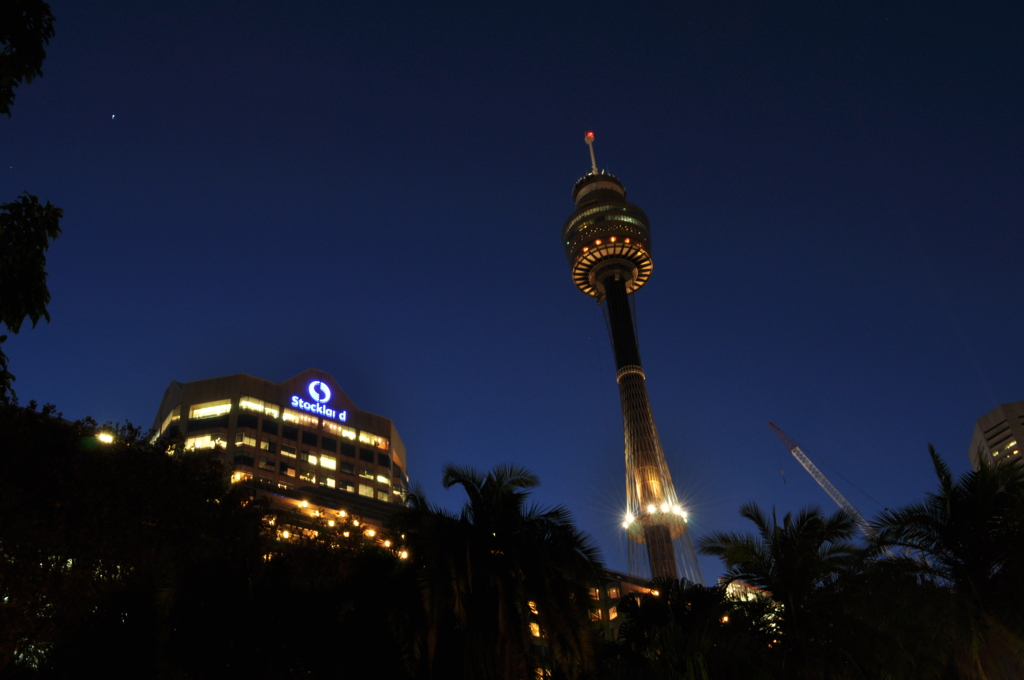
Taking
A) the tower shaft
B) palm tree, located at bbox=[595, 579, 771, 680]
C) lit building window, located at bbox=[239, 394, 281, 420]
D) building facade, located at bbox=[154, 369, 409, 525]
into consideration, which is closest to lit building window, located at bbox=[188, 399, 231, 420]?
building facade, located at bbox=[154, 369, 409, 525]

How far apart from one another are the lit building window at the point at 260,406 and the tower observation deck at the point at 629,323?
181ft

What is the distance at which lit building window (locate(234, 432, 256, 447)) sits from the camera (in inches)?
4498

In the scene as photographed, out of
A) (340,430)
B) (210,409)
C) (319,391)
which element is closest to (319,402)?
(319,391)

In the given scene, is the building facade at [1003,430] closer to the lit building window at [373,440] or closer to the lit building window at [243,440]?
the lit building window at [373,440]

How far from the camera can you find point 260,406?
120 metres

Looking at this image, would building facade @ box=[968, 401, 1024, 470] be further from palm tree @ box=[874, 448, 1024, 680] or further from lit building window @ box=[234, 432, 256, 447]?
palm tree @ box=[874, 448, 1024, 680]

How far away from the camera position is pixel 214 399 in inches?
4633

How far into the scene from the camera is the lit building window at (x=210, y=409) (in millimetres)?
116438

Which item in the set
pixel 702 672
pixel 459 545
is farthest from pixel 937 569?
pixel 459 545

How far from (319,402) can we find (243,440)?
627 inches

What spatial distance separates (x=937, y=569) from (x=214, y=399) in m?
110

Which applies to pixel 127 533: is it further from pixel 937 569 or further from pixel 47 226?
pixel 937 569

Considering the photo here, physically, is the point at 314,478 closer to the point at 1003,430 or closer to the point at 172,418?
the point at 172,418

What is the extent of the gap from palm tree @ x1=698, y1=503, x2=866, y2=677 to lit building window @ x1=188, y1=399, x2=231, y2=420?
103878 mm
